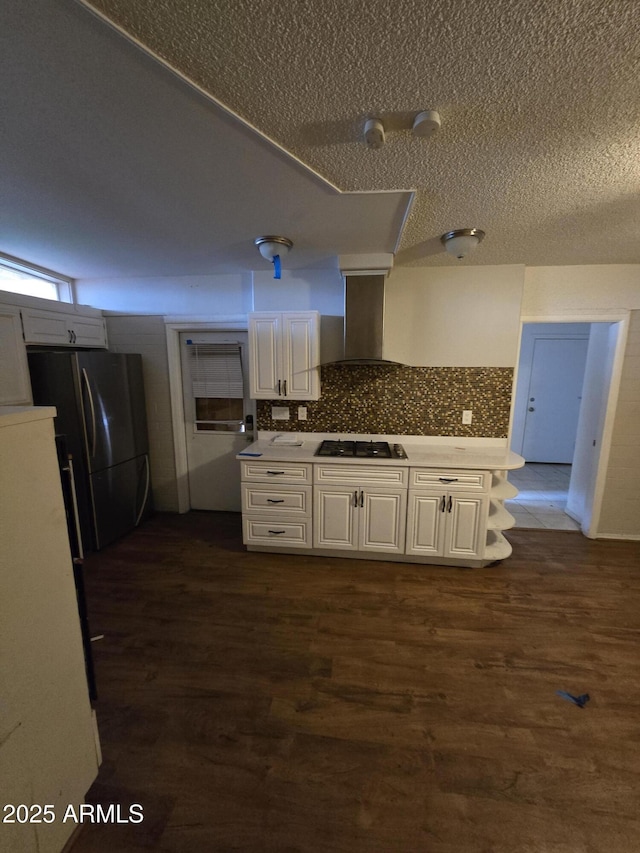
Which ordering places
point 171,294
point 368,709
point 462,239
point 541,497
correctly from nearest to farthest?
point 368,709 < point 462,239 < point 171,294 < point 541,497

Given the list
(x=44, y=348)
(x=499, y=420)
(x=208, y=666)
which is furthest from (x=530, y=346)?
(x=44, y=348)

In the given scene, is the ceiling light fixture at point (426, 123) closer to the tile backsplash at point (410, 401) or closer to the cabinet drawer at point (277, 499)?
the tile backsplash at point (410, 401)

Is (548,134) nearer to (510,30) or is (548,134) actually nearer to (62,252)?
(510,30)

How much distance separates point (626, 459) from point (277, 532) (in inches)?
127

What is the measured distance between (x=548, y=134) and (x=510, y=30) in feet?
1.83

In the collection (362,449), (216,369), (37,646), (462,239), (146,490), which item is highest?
(462,239)

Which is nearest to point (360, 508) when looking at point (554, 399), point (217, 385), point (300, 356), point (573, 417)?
point (300, 356)

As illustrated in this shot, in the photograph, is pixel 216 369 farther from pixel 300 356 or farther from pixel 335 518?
pixel 335 518

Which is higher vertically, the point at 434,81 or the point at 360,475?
the point at 434,81

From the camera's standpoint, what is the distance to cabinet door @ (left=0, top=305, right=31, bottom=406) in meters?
2.37

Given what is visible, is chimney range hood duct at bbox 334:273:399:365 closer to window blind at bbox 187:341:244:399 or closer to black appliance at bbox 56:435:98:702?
window blind at bbox 187:341:244:399

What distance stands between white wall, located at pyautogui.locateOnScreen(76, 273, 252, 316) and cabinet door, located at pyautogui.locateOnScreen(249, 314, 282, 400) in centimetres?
47

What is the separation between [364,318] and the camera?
2721 millimetres

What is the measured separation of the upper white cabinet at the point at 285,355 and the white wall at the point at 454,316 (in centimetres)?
70
